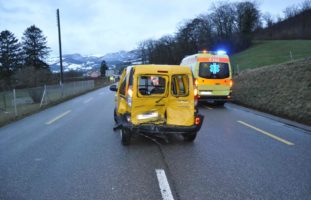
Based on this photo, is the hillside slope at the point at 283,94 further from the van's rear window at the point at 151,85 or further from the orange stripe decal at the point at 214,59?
the van's rear window at the point at 151,85

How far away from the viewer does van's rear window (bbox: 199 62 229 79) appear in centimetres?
1673

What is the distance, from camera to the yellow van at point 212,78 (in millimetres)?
16672

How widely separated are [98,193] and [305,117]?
365 inches

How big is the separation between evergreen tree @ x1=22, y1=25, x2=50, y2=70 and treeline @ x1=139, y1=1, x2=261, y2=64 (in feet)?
111

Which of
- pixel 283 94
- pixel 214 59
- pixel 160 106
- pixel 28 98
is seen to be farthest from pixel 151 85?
pixel 28 98

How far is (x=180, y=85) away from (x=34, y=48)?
8290cm

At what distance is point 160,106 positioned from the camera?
26.0 ft

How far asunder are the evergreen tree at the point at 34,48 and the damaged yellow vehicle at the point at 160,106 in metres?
78.7

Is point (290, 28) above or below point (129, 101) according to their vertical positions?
above

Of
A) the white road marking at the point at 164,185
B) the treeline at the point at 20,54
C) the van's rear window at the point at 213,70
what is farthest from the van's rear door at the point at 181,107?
the treeline at the point at 20,54

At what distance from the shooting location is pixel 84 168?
599cm

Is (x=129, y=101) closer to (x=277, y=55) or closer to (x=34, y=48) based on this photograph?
(x=277, y=55)

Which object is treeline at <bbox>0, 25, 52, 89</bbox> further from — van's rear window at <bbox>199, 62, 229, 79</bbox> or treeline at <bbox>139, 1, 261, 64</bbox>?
van's rear window at <bbox>199, 62, 229, 79</bbox>

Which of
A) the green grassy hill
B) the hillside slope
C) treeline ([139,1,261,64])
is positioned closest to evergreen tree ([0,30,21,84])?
treeline ([139,1,261,64])
